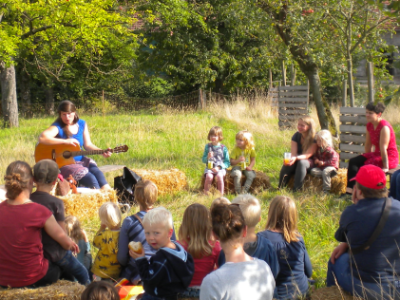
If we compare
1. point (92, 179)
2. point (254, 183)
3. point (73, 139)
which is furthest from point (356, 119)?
point (73, 139)

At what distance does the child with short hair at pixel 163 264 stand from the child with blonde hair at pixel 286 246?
0.82 metres

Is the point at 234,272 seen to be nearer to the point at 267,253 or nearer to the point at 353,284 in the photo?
the point at 267,253

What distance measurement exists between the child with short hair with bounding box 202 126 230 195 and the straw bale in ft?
5.77

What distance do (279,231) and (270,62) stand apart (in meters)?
10.4

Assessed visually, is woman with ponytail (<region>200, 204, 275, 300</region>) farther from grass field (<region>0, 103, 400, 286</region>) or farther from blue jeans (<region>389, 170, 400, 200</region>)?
blue jeans (<region>389, 170, 400, 200</region>)

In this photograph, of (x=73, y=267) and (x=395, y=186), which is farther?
(x=395, y=186)

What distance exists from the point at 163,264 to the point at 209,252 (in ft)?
1.55

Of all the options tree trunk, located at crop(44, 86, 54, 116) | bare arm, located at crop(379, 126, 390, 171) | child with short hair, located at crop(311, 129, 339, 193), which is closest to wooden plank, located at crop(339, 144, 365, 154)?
child with short hair, located at crop(311, 129, 339, 193)

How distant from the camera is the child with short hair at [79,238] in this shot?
435 cm

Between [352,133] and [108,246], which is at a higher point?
[352,133]

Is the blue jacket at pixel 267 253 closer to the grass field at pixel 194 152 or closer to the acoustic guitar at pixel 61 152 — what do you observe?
the grass field at pixel 194 152

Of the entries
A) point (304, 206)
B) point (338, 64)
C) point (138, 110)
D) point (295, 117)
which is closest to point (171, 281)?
point (304, 206)

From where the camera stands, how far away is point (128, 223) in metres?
3.92

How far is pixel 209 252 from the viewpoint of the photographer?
3.45 meters
